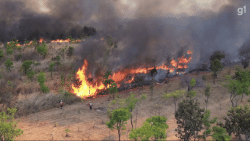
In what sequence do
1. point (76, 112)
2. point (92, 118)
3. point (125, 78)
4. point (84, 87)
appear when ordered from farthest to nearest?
point (125, 78) → point (84, 87) → point (76, 112) → point (92, 118)

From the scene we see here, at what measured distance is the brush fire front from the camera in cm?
3578

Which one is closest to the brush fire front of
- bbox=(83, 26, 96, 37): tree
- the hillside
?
the hillside

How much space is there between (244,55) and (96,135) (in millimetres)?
56705

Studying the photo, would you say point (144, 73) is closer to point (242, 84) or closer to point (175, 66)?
point (175, 66)

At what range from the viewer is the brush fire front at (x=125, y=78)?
35781 mm

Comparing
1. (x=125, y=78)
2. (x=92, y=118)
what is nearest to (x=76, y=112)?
(x=92, y=118)

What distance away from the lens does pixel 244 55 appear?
53.5 meters

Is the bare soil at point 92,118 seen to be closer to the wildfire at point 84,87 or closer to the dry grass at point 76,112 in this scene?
the dry grass at point 76,112

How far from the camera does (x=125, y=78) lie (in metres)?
41.2

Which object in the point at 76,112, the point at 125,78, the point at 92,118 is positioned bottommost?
the point at 92,118

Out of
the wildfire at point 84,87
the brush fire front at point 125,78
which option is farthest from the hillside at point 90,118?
Result: the brush fire front at point 125,78

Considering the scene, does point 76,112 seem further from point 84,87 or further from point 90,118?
point 84,87

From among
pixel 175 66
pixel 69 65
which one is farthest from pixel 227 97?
pixel 69 65

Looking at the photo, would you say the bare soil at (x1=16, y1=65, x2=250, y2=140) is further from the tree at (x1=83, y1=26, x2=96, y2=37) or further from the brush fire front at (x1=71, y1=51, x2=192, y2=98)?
the tree at (x1=83, y1=26, x2=96, y2=37)
